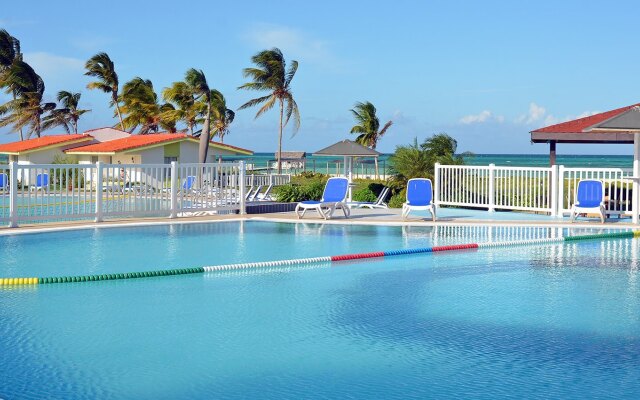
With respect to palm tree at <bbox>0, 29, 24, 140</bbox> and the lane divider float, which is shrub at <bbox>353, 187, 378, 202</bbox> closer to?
the lane divider float

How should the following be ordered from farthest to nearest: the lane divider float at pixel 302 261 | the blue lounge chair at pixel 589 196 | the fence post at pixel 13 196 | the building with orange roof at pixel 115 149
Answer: the building with orange roof at pixel 115 149 → the blue lounge chair at pixel 589 196 → the fence post at pixel 13 196 → the lane divider float at pixel 302 261

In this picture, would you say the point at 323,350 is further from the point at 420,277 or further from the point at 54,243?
the point at 54,243

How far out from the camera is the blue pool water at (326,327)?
5.49 metres

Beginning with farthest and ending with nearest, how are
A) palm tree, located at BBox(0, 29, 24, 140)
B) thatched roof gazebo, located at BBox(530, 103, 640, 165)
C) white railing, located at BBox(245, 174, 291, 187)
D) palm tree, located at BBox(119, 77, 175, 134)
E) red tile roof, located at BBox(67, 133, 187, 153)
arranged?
palm tree, located at BBox(119, 77, 175, 134)
palm tree, located at BBox(0, 29, 24, 140)
red tile roof, located at BBox(67, 133, 187, 153)
white railing, located at BBox(245, 174, 291, 187)
thatched roof gazebo, located at BBox(530, 103, 640, 165)

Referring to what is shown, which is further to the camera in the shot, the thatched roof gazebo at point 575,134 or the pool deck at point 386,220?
Result: the thatched roof gazebo at point 575,134

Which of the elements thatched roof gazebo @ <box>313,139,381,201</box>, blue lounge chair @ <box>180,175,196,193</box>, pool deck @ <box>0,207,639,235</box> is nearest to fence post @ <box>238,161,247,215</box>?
pool deck @ <box>0,207,639,235</box>

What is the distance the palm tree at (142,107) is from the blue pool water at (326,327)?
4270 centimetres

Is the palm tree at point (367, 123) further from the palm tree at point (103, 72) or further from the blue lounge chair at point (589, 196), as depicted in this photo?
the blue lounge chair at point (589, 196)

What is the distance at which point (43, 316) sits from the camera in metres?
7.54

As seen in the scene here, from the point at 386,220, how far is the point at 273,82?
91.8 feet

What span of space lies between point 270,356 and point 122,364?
1138 millimetres

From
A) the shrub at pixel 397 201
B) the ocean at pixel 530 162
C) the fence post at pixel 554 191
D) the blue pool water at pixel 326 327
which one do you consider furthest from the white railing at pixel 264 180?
the ocean at pixel 530 162

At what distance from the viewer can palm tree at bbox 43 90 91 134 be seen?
2105 inches

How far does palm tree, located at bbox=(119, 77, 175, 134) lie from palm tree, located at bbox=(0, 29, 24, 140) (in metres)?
7.30
